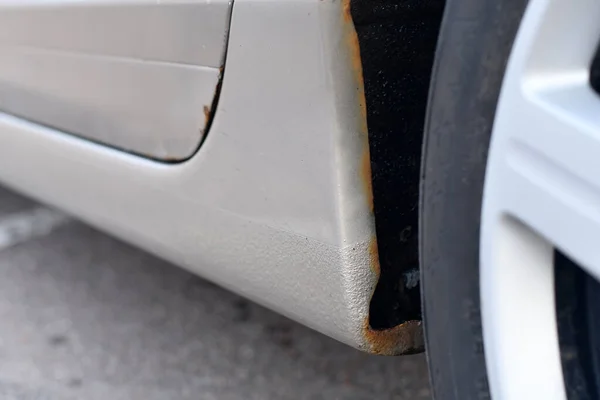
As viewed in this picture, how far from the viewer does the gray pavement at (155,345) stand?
1481 mm

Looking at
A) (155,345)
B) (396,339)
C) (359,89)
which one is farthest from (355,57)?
(155,345)

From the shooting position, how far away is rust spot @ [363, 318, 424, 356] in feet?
3.18

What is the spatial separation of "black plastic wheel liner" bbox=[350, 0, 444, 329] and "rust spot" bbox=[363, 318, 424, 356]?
0.01m

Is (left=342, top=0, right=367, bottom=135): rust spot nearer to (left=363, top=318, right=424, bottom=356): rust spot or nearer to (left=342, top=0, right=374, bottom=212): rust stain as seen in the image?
(left=342, top=0, right=374, bottom=212): rust stain

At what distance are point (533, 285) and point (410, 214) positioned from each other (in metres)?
0.27

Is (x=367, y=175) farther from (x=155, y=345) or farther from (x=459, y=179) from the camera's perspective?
(x=155, y=345)

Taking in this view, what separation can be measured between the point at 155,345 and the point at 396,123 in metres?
0.95

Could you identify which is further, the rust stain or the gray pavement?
the gray pavement

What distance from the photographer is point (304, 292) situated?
1.01 meters

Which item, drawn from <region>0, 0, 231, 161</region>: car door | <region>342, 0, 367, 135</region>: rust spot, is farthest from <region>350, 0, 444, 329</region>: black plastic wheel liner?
<region>0, 0, 231, 161</region>: car door

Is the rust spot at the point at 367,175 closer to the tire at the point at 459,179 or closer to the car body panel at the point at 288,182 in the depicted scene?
the car body panel at the point at 288,182

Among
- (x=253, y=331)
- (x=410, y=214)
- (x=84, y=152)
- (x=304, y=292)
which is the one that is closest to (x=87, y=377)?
(x=253, y=331)

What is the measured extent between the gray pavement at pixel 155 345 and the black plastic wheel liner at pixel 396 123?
0.51 metres

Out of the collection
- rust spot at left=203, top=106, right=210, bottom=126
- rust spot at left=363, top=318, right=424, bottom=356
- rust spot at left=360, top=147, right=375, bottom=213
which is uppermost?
rust spot at left=203, top=106, right=210, bottom=126
